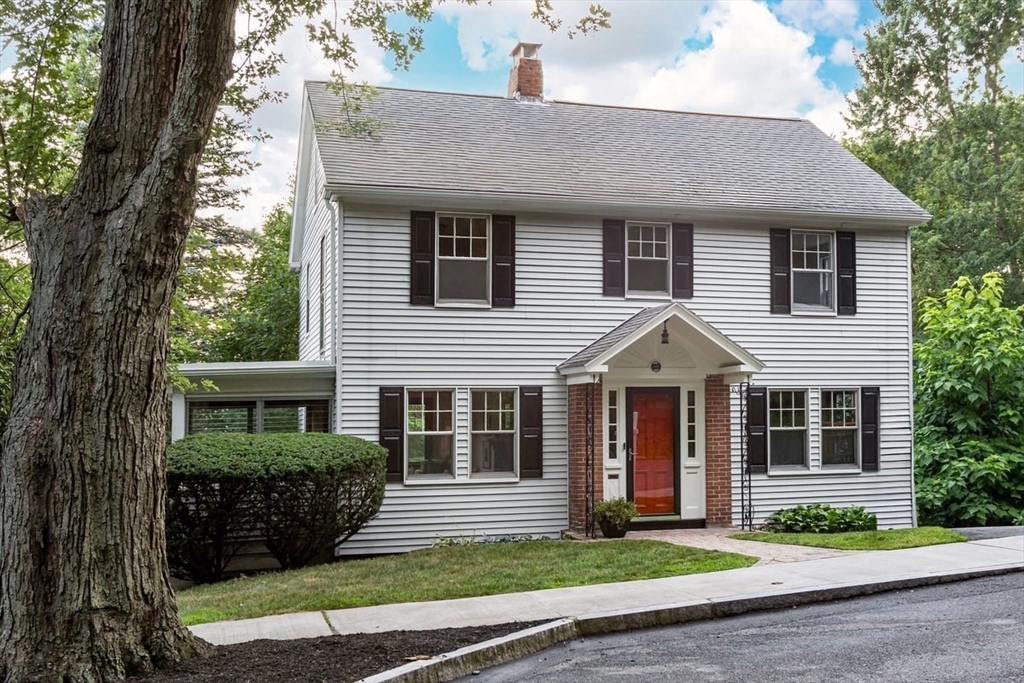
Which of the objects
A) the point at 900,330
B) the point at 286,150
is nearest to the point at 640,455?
the point at 900,330

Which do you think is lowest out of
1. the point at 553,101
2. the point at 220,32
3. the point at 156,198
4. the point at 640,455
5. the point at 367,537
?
the point at 367,537

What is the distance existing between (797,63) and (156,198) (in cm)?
2195

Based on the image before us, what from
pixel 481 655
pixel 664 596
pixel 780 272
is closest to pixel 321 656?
pixel 481 655

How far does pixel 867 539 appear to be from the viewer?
1119 cm

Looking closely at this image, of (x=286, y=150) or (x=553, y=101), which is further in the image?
(x=286, y=150)

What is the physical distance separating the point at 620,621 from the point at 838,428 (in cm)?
860

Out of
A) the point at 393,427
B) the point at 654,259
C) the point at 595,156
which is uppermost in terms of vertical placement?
the point at 595,156

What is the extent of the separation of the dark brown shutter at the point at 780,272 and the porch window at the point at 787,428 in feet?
4.66

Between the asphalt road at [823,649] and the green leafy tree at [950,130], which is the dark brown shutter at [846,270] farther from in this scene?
the green leafy tree at [950,130]

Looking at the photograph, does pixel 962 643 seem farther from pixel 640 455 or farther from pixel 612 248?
pixel 612 248

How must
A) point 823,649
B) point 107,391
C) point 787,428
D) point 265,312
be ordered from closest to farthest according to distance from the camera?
1. point 107,391
2. point 823,649
3. point 787,428
4. point 265,312

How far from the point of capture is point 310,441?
36.8ft

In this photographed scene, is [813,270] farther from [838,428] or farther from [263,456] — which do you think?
[263,456]

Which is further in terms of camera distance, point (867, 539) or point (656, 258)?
point (656, 258)
